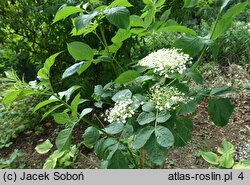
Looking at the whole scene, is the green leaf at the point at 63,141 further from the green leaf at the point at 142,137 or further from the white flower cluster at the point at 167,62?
the white flower cluster at the point at 167,62

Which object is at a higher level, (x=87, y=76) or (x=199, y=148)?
(x=87, y=76)

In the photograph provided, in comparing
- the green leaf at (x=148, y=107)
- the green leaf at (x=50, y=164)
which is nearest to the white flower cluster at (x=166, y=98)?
the green leaf at (x=148, y=107)

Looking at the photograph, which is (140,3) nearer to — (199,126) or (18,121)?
(199,126)

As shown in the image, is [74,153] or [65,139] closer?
[65,139]

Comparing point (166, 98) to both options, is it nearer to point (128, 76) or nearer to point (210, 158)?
point (128, 76)

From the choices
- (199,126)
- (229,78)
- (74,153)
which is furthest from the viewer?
(229,78)

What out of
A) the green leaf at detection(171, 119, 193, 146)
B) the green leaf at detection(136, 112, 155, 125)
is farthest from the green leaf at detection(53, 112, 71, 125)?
the green leaf at detection(171, 119, 193, 146)

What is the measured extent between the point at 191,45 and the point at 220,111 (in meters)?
0.28

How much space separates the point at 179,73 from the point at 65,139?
497 millimetres

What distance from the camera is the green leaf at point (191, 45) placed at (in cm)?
119

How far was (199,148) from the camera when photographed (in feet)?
7.47

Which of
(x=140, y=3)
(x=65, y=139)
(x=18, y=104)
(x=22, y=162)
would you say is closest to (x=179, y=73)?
(x=65, y=139)

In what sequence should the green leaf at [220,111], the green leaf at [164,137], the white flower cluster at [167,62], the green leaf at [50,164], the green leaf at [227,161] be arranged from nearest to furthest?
the green leaf at [164,137]
the white flower cluster at [167,62]
the green leaf at [220,111]
the green leaf at [227,161]
the green leaf at [50,164]

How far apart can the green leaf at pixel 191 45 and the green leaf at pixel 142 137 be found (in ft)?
1.09
